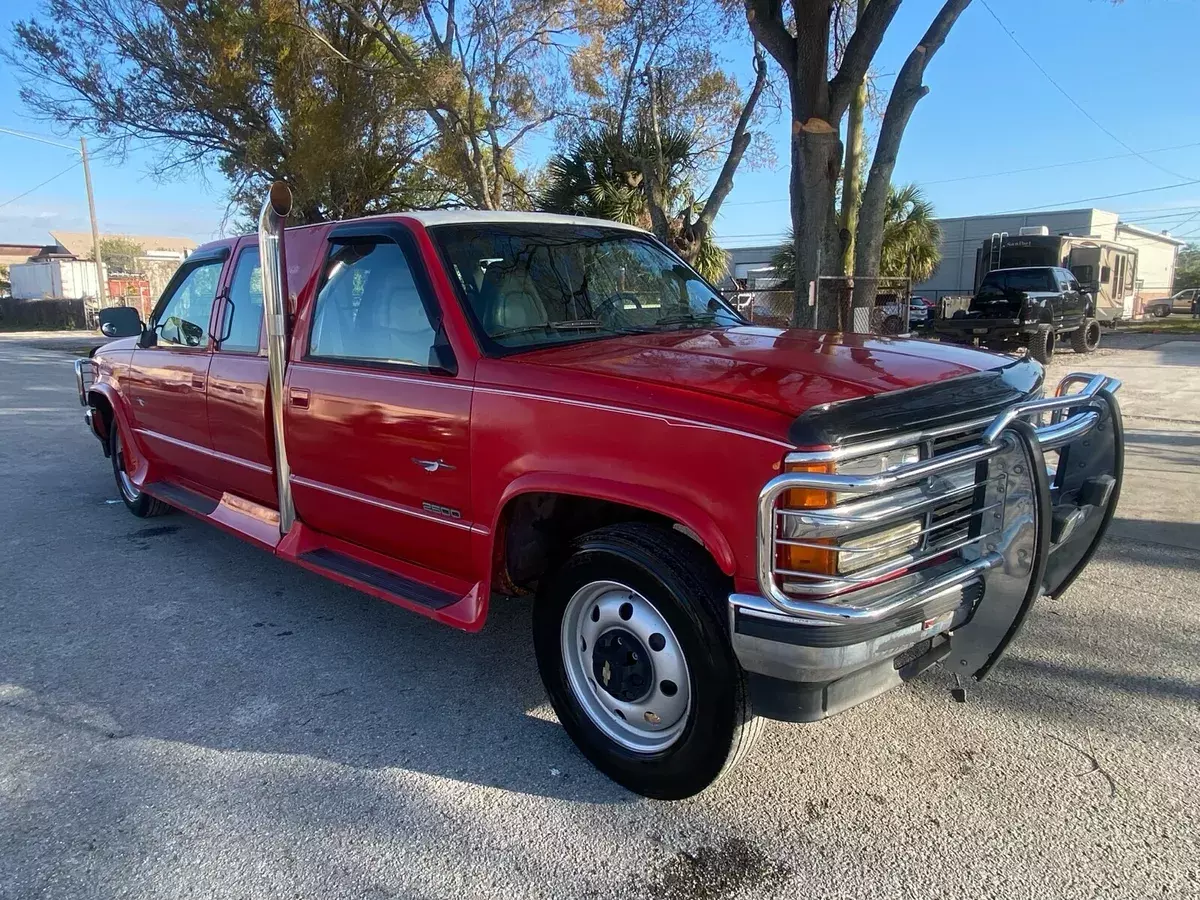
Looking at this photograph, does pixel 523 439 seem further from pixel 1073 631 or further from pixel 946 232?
pixel 946 232

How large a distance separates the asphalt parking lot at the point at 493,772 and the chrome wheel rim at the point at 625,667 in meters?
0.22

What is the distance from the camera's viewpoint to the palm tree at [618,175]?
15.6 metres

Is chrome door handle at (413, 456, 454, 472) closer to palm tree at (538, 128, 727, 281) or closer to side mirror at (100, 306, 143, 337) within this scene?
side mirror at (100, 306, 143, 337)

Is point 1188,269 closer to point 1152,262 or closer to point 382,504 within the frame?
point 1152,262

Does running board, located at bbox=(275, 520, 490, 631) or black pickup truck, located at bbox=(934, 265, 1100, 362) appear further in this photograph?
black pickup truck, located at bbox=(934, 265, 1100, 362)

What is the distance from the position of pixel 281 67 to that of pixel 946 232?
32965 mm

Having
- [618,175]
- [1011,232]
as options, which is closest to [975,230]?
[1011,232]

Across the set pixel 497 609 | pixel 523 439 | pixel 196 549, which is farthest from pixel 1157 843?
pixel 196 549

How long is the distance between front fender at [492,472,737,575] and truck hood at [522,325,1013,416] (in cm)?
34

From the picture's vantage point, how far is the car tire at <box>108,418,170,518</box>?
6176 millimetres

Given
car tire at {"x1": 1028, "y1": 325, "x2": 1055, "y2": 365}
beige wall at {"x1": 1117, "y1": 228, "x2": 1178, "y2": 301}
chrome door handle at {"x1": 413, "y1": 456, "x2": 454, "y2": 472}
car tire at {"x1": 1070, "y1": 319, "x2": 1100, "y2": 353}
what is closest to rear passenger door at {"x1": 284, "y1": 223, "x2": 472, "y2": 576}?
chrome door handle at {"x1": 413, "y1": 456, "x2": 454, "y2": 472}

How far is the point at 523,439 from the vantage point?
2.95 m

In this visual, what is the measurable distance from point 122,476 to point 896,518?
5993 mm

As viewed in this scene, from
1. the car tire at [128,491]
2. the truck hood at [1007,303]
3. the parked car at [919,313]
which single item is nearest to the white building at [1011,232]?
the parked car at [919,313]
